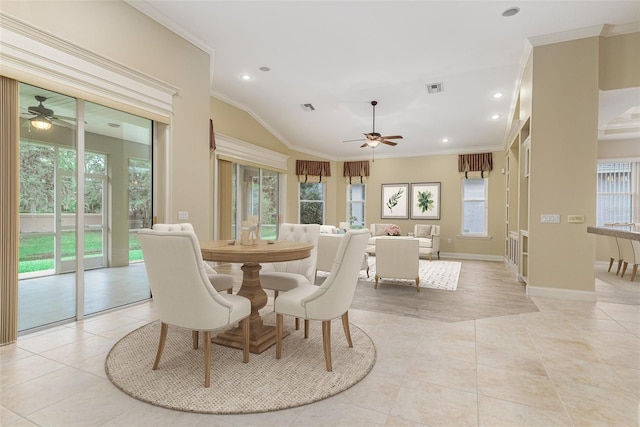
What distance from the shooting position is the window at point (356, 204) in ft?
31.2

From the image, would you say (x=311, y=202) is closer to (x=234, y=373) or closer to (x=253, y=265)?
(x=253, y=265)

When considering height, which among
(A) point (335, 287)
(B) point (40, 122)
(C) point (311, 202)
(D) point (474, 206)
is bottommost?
(A) point (335, 287)

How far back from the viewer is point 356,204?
9.59 m

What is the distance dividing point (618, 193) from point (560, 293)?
4.50 meters

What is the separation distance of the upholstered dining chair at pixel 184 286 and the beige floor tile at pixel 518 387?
5.32 feet

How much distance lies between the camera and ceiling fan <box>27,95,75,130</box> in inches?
109

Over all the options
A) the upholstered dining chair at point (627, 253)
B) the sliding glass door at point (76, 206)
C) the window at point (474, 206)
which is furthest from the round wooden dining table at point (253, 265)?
the window at point (474, 206)

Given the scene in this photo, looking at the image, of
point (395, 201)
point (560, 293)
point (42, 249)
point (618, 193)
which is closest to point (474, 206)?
point (395, 201)

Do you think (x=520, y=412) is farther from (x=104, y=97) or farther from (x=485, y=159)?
(x=485, y=159)

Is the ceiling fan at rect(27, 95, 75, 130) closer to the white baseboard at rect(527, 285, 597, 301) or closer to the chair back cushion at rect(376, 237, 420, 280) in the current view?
the chair back cushion at rect(376, 237, 420, 280)

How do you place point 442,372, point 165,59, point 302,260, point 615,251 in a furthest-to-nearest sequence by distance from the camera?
1. point 615,251
2. point 165,59
3. point 302,260
4. point 442,372

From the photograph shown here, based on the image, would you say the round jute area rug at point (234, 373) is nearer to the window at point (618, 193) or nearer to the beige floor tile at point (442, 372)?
the beige floor tile at point (442, 372)

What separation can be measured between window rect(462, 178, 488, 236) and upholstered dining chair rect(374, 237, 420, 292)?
4.42 meters

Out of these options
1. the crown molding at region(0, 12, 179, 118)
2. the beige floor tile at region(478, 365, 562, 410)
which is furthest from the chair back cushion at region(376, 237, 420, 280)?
the crown molding at region(0, 12, 179, 118)
